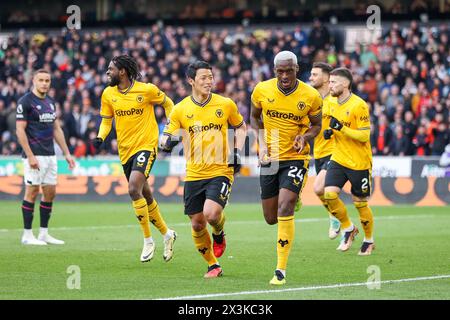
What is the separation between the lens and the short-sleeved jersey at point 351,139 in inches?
560

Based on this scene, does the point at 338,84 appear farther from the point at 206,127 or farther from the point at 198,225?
the point at 198,225

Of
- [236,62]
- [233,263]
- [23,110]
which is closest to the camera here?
[233,263]

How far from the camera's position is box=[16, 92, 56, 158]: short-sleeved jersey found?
51.0 ft

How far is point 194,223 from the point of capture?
37.6 ft

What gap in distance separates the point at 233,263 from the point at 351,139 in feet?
8.98

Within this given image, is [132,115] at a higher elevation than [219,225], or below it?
higher

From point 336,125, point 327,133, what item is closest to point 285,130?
point 336,125

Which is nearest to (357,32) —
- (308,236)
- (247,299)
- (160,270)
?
→ (308,236)

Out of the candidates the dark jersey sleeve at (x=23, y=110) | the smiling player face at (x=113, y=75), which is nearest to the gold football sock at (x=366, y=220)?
the smiling player face at (x=113, y=75)

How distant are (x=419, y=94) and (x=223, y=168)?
57.2 ft

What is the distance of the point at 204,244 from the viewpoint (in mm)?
11508

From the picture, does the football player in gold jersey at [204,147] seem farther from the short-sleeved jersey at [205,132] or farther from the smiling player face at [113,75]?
the smiling player face at [113,75]
